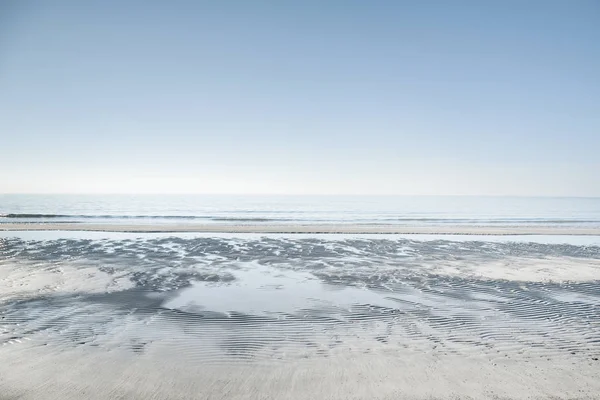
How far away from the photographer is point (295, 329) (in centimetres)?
882

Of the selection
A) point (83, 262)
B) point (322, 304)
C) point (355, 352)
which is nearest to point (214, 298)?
point (322, 304)

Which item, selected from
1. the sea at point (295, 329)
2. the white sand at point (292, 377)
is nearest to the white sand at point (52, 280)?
the sea at point (295, 329)

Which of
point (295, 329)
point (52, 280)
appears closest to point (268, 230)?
point (52, 280)

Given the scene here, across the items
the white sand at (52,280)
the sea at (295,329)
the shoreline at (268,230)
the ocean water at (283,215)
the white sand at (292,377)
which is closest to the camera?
the white sand at (292,377)

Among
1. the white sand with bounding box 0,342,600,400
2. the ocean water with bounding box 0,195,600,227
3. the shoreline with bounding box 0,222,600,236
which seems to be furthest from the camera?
the ocean water with bounding box 0,195,600,227

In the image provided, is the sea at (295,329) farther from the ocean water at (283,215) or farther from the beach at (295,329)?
the ocean water at (283,215)

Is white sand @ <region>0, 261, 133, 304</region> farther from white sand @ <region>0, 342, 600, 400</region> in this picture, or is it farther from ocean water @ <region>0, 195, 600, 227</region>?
ocean water @ <region>0, 195, 600, 227</region>

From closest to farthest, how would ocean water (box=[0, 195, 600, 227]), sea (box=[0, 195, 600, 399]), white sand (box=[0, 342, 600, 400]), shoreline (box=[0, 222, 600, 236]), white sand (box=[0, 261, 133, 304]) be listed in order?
1. white sand (box=[0, 342, 600, 400])
2. sea (box=[0, 195, 600, 399])
3. white sand (box=[0, 261, 133, 304])
4. shoreline (box=[0, 222, 600, 236])
5. ocean water (box=[0, 195, 600, 227])

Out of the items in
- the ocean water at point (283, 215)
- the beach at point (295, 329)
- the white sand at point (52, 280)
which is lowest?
the white sand at point (52, 280)

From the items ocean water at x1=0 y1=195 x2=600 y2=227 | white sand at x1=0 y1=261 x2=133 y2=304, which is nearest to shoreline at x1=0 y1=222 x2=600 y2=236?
ocean water at x1=0 y1=195 x2=600 y2=227

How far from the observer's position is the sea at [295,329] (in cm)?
618

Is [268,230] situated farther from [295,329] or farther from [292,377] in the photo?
[292,377]

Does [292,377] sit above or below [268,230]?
below

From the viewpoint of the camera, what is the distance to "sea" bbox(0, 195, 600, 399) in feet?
20.3
